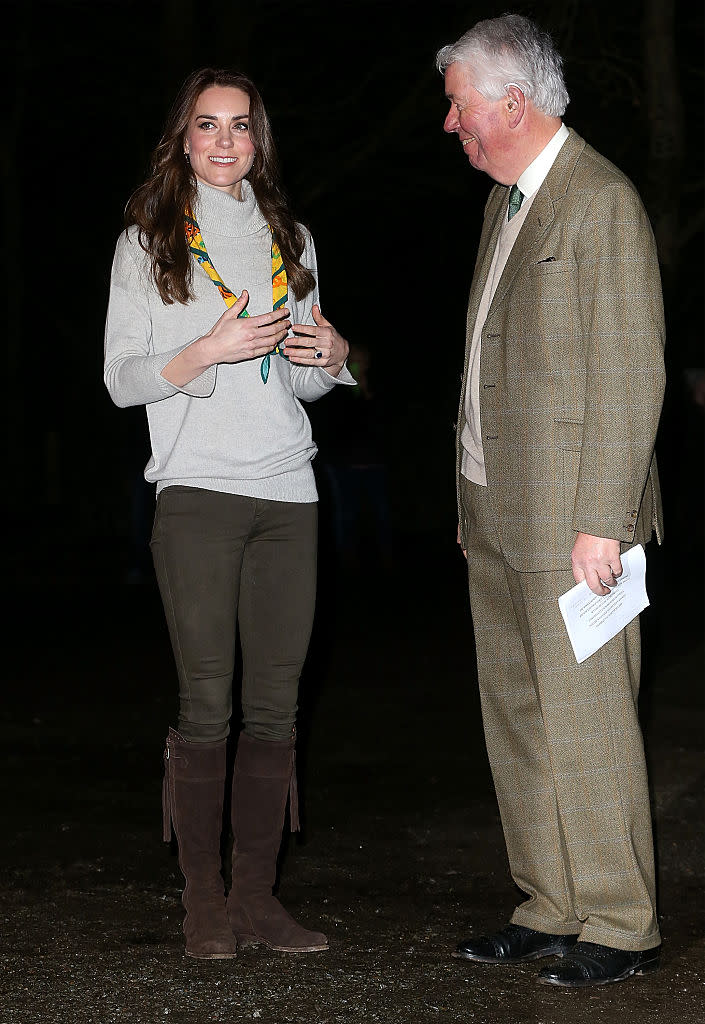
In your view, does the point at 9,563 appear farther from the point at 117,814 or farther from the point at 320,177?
the point at 117,814

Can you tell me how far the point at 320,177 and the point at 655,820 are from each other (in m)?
13.1

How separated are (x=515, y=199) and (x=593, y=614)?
1.06 meters

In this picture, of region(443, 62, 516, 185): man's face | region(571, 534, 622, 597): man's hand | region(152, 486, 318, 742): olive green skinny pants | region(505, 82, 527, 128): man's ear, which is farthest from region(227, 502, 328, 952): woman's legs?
region(505, 82, 527, 128): man's ear

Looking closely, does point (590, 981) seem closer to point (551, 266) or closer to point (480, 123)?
point (551, 266)

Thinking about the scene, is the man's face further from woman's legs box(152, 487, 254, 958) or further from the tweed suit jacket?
woman's legs box(152, 487, 254, 958)

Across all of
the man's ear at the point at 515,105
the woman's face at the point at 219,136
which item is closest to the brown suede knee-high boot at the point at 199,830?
the woman's face at the point at 219,136

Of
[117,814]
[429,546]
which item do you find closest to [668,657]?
[117,814]

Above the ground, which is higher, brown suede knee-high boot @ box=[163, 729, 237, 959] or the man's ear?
the man's ear

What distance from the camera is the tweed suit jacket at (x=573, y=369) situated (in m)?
3.68

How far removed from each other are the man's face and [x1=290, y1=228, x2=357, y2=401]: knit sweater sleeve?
0.54 meters

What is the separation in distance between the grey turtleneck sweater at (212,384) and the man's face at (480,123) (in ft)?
1.95

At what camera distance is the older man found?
3693mm

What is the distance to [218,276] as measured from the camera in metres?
4.00

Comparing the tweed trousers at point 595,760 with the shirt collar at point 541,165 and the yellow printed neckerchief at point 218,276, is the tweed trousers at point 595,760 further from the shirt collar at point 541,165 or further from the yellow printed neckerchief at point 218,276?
the shirt collar at point 541,165
